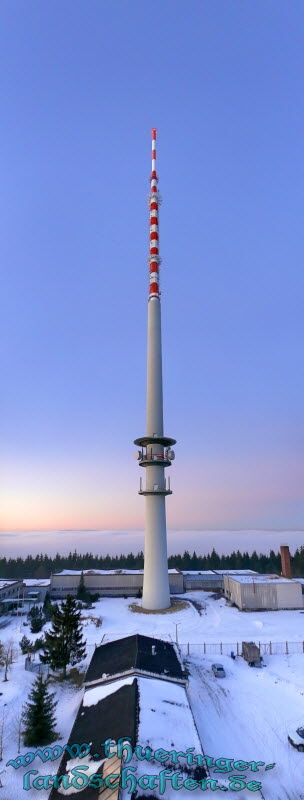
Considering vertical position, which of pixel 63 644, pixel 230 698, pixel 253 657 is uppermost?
Result: pixel 63 644

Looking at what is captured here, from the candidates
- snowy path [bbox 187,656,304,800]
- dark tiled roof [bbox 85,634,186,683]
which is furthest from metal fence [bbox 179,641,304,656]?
dark tiled roof [bbox 85,634,186,683]

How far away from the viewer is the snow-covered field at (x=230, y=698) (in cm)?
2125

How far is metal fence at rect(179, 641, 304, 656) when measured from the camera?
3800 centimetres

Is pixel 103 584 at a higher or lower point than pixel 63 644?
lower

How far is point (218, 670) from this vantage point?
108 feet

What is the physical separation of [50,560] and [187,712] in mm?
114508

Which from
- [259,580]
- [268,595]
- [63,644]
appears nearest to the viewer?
[63,644]

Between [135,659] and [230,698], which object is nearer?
[135,659]

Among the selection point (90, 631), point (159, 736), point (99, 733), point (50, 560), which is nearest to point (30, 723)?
point (99, 733)

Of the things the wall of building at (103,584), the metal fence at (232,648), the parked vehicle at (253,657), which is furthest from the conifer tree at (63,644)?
the wall of building at (103,584)

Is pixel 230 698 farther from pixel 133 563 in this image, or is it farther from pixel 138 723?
pixel 133 563

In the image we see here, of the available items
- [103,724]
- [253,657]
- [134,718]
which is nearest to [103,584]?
[253,657]

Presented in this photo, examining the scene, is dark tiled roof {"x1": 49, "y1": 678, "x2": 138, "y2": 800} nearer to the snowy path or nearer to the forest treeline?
the snowy path

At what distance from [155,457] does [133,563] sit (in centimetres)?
7339
